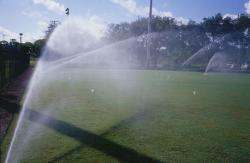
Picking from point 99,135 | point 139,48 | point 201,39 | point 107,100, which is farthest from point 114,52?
point 99,135

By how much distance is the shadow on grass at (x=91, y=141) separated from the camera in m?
5.82

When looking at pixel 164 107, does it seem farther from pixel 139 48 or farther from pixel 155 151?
pixel 139 48

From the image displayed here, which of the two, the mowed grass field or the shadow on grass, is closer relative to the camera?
the shadow on grass

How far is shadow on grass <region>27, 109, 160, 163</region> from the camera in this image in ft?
19.1

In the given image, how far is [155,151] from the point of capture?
6266mm

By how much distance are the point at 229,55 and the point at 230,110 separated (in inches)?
2957

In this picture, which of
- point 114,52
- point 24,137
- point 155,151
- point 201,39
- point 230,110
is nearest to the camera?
point 155,151

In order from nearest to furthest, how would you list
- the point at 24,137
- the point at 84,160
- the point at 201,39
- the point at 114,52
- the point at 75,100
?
the point at 84,160
the point at 24,137
the point at 75,100
the point at 201,39
the point at 114,52

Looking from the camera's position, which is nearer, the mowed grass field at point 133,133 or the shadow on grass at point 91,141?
the shadow on grass at point 91,141

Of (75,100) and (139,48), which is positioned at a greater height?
(139,48)

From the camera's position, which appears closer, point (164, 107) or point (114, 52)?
point (164, 107)

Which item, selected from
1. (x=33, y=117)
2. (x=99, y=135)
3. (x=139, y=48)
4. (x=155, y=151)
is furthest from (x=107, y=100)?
(x=139, y=48)

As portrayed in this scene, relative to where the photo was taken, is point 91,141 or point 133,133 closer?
point 91,141

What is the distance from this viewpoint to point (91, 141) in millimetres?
6734
